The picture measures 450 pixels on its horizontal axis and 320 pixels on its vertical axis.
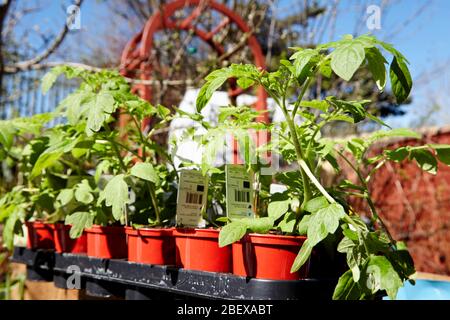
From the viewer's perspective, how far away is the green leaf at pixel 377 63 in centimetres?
73

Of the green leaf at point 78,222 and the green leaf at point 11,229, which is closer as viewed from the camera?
the green leaf at point 78,222

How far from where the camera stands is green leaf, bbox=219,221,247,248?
0.82m

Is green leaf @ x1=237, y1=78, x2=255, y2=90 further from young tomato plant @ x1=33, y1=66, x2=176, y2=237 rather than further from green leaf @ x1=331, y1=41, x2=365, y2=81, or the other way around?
young tomato plant @ x1=33, y1=66, x2=176, y2=237

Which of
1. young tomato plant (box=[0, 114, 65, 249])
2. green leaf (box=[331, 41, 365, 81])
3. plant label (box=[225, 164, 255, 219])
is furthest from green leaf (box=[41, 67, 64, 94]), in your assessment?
green leaf (box=[331, 41, 365, 81])

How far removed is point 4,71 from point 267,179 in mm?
2361

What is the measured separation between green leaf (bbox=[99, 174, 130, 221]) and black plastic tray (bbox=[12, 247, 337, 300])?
149 millimetres

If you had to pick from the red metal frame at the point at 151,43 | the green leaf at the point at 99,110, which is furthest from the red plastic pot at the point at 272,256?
the red metal frame at the point at 151,43

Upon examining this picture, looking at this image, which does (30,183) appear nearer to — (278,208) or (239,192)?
(239,192)

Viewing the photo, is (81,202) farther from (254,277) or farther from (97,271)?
(254,277)

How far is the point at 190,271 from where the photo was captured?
97cm

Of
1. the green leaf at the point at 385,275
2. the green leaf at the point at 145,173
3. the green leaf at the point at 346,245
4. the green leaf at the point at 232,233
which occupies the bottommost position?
the green leaf at the point at 385,275

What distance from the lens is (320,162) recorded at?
101 centimetres

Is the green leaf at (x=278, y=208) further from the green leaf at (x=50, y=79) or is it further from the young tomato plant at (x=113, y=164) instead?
the green leaf at (x=50, y=79)

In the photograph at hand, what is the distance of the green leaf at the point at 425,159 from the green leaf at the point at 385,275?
0.26 m
